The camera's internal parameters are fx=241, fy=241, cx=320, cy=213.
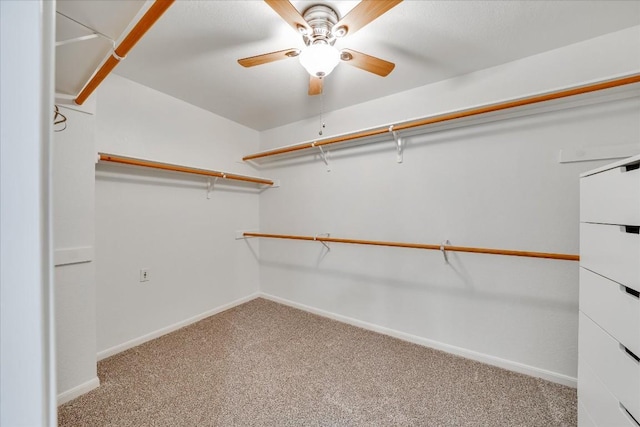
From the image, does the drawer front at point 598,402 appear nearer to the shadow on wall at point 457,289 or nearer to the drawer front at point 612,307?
the drawer front at point 612,307

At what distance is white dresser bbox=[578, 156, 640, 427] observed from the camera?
0.84 m

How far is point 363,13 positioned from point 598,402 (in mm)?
1955

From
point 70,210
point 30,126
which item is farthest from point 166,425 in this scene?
point 30,126

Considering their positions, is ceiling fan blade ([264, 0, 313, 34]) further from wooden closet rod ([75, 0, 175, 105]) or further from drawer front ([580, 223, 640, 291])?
drawer front ([580, 223, 640, 291])

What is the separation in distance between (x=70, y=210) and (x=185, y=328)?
55.2 inches

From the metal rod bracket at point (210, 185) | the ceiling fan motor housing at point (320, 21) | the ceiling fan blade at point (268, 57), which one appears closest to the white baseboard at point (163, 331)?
the metal rod bracket at point (210, 185)

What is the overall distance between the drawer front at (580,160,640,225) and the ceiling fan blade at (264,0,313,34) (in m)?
1.42

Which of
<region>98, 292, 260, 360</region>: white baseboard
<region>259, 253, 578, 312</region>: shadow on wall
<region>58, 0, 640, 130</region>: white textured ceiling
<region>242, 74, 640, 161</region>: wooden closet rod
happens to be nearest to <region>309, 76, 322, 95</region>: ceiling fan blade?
<region>58, 0, 640, 130</region>: white textured ceiling

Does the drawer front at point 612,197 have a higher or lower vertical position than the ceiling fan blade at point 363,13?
lower

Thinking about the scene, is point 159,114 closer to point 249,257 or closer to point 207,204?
point 207,204

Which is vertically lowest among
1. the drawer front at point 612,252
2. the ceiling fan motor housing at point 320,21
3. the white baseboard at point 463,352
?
the white baseboard at point 463,352

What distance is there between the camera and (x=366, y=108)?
7.62ft

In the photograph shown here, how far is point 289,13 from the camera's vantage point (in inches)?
41.8

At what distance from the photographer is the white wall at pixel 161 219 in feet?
6.13
